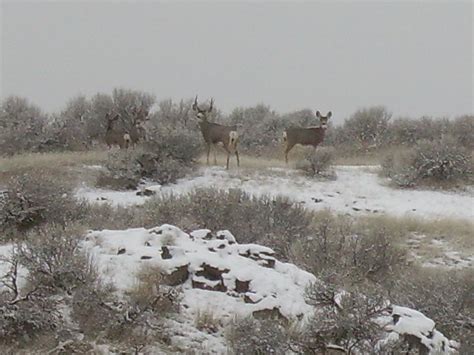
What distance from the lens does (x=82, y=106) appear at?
2791 cm

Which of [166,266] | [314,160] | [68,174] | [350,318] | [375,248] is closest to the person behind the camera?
[350,318]

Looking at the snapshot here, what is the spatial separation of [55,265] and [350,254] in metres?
5.45

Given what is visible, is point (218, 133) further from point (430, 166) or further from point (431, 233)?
point (431, 233)

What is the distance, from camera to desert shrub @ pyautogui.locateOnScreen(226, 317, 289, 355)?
5.84 meters

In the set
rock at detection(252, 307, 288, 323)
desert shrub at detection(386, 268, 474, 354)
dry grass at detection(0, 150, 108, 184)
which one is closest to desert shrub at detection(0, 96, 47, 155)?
dry grass at detection(0, 150, 108, 184)

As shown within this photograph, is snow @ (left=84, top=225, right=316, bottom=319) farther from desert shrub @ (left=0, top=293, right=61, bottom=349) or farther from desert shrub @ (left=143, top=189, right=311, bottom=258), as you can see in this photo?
desert shrub @ (left=143, top=189, right=311, bottom=258)

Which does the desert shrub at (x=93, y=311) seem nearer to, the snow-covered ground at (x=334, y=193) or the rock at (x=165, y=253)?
the rock at (x=165, y=253)

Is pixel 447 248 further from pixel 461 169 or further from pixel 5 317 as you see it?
pixel 5 317

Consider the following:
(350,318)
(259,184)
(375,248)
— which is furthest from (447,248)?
(350,318)

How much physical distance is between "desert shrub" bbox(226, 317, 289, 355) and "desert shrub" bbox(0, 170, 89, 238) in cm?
566

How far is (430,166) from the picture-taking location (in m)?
18.7

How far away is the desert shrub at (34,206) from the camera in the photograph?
11.2m

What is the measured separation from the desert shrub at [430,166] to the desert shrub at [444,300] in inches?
354

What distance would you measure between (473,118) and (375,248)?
64.3ft
